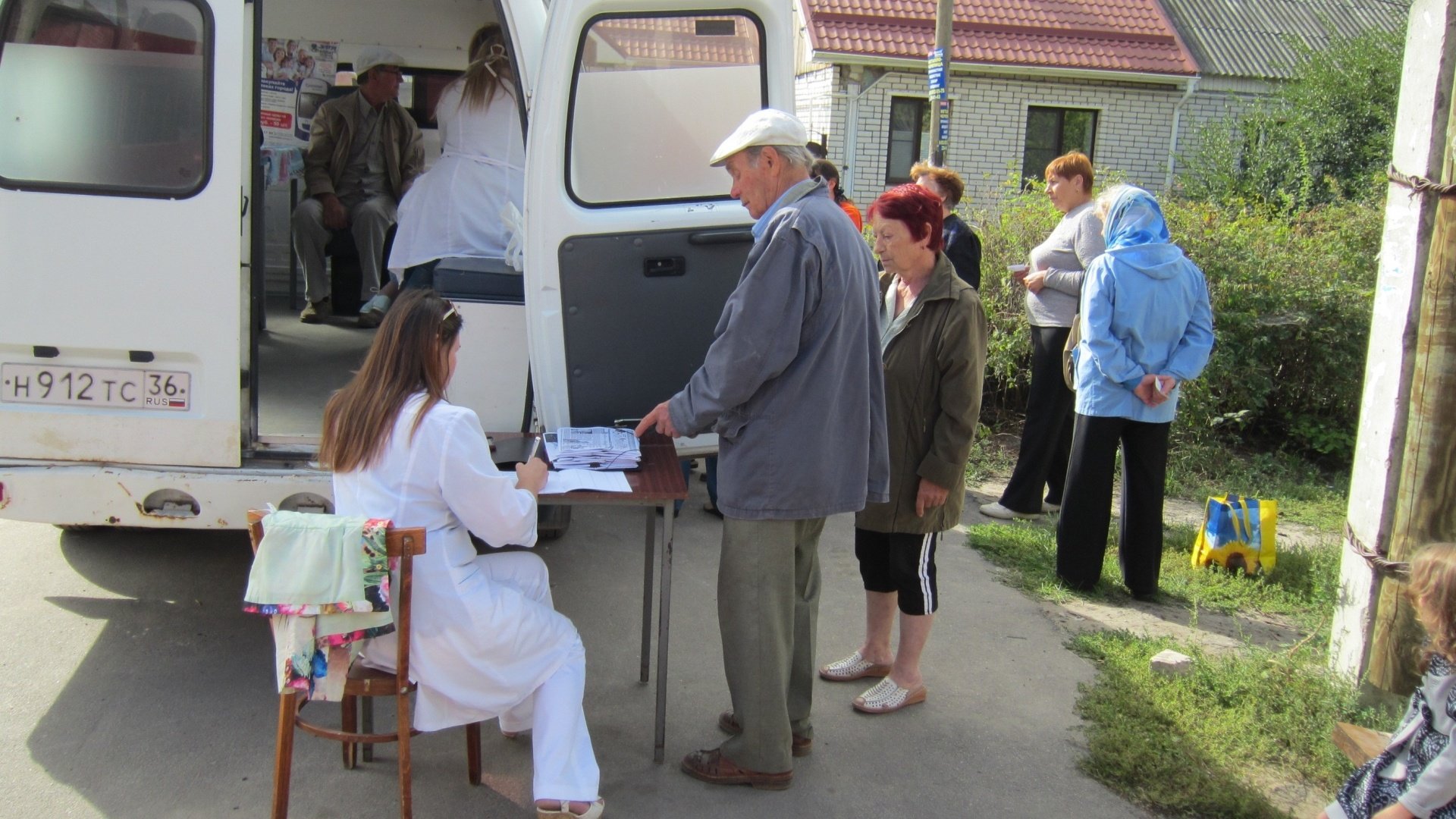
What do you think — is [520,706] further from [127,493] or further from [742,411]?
[127,493]

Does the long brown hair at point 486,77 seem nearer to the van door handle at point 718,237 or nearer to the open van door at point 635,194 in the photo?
the open van door at point 635,194

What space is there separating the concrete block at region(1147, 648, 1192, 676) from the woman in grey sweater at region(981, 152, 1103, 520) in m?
1.62

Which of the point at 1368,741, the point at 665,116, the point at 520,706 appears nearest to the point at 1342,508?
the point at 1368,741

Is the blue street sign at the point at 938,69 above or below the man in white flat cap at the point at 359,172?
above

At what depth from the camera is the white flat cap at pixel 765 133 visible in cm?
321

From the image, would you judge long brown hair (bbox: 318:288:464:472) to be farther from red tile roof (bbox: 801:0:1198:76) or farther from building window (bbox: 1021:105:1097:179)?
building window (bbox: 1021:105:1097:179)

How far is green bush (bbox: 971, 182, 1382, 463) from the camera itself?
7.79 metres

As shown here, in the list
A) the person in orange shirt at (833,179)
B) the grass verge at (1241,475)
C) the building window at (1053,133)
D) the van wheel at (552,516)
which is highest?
the building window at (1053,133)

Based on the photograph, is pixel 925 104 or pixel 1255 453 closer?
pixel 1255 453

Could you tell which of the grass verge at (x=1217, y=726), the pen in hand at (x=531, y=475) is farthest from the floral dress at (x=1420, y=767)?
the pen in hand at (x=531, y=475)

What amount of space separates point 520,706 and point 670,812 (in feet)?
1.79

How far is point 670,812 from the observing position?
11.0ft

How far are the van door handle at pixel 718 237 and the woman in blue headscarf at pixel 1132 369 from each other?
1.75m

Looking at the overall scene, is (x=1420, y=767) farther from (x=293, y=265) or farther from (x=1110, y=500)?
(x=293, y=265)
